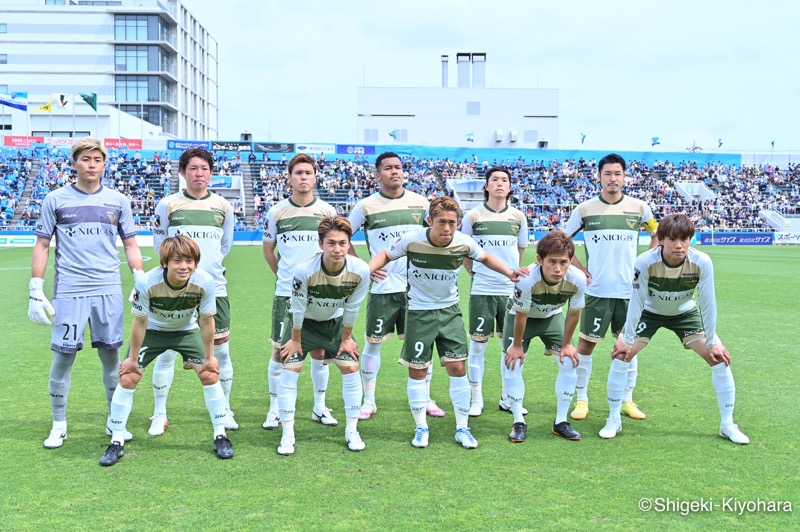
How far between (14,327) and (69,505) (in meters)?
8.53

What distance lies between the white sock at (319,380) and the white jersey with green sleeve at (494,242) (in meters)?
1.75

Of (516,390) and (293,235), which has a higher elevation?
(293,235)

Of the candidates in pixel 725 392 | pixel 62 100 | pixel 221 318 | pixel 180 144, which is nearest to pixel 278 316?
pixel 221 318

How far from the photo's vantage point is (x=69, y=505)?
441 cm

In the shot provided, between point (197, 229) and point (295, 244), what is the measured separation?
3.07 ft

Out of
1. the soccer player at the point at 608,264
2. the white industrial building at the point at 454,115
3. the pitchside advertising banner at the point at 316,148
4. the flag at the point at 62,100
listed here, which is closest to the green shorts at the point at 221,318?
the soccer player at the point at 608,264

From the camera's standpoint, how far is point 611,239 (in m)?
6.81

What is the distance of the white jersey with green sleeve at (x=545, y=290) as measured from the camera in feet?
19.0

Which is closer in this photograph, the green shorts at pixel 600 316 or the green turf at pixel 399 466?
the green turf at pixel 399 466

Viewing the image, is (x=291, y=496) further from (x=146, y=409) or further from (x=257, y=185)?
(x=257, y=185)

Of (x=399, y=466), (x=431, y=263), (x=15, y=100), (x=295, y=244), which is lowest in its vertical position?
(x=399, y=466)

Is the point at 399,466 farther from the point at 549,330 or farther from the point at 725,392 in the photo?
the point at 725,392

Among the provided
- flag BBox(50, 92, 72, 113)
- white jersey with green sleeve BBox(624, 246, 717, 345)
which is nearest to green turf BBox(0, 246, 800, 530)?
white jersey with green sleeve BBox(624, 246, 717, 345)

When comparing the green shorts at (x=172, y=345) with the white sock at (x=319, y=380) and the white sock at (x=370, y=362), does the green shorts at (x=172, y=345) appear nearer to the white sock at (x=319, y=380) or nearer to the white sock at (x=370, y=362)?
the white sock at (x=319, y=380)
